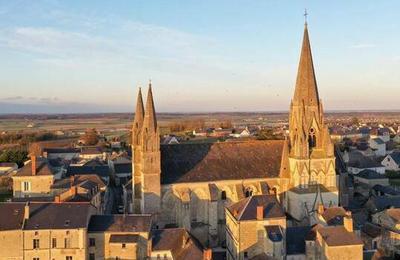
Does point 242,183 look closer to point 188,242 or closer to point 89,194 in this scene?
point 188,242

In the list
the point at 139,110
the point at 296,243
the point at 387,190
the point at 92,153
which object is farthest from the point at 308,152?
the point at 92,153

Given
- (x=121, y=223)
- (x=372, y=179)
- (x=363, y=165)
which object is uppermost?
(x=121, y=223)

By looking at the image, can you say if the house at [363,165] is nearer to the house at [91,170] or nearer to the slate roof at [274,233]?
the house at [91,170]

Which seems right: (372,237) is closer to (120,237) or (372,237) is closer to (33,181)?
(120,237)

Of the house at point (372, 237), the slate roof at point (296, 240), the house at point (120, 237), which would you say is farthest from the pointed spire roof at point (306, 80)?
the house at point (120, 237)

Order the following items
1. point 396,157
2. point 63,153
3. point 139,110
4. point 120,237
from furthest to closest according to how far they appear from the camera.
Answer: point 63,153
point 396,157
point 139,110
point 120,237

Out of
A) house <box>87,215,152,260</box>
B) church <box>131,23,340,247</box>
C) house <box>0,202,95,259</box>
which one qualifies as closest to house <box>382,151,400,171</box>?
church <box>131,23,340,247</box>
